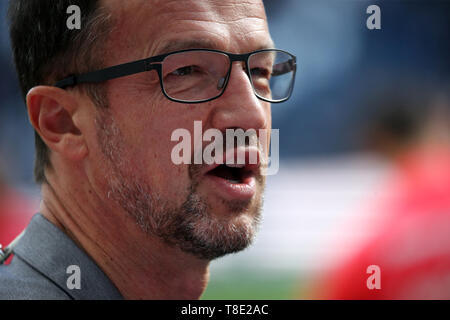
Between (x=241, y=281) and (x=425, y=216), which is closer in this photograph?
(x=425, y=216)

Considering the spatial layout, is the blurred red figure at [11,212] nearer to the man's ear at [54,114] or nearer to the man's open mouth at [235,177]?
the man's ear at [54,114]

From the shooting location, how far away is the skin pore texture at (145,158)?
3.90 feet

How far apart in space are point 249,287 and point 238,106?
4.18m

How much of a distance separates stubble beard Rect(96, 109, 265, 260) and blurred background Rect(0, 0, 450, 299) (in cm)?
307

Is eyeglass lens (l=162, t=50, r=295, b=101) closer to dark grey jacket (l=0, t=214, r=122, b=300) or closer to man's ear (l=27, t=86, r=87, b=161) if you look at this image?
man's ear (l=27, t=86, r=87, b=161)

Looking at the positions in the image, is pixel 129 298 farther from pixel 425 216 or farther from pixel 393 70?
pixel 393 70

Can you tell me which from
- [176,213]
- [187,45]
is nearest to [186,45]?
[187,45]

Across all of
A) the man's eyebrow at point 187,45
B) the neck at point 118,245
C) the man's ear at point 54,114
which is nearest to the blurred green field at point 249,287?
the neck at point 118,245

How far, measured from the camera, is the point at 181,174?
119 cm

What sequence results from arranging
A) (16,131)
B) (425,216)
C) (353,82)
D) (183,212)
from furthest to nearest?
(353,82)
(16,131)
(425,216)
(183,212)

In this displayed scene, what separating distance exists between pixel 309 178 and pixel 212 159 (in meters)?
3.93

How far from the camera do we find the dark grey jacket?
108 cm

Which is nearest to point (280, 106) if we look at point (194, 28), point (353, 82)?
point (353, 82)

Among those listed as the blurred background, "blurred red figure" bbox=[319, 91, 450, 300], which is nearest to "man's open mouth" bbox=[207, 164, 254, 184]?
"blurred red figure" bbox=[319, 91, 450, 300]
